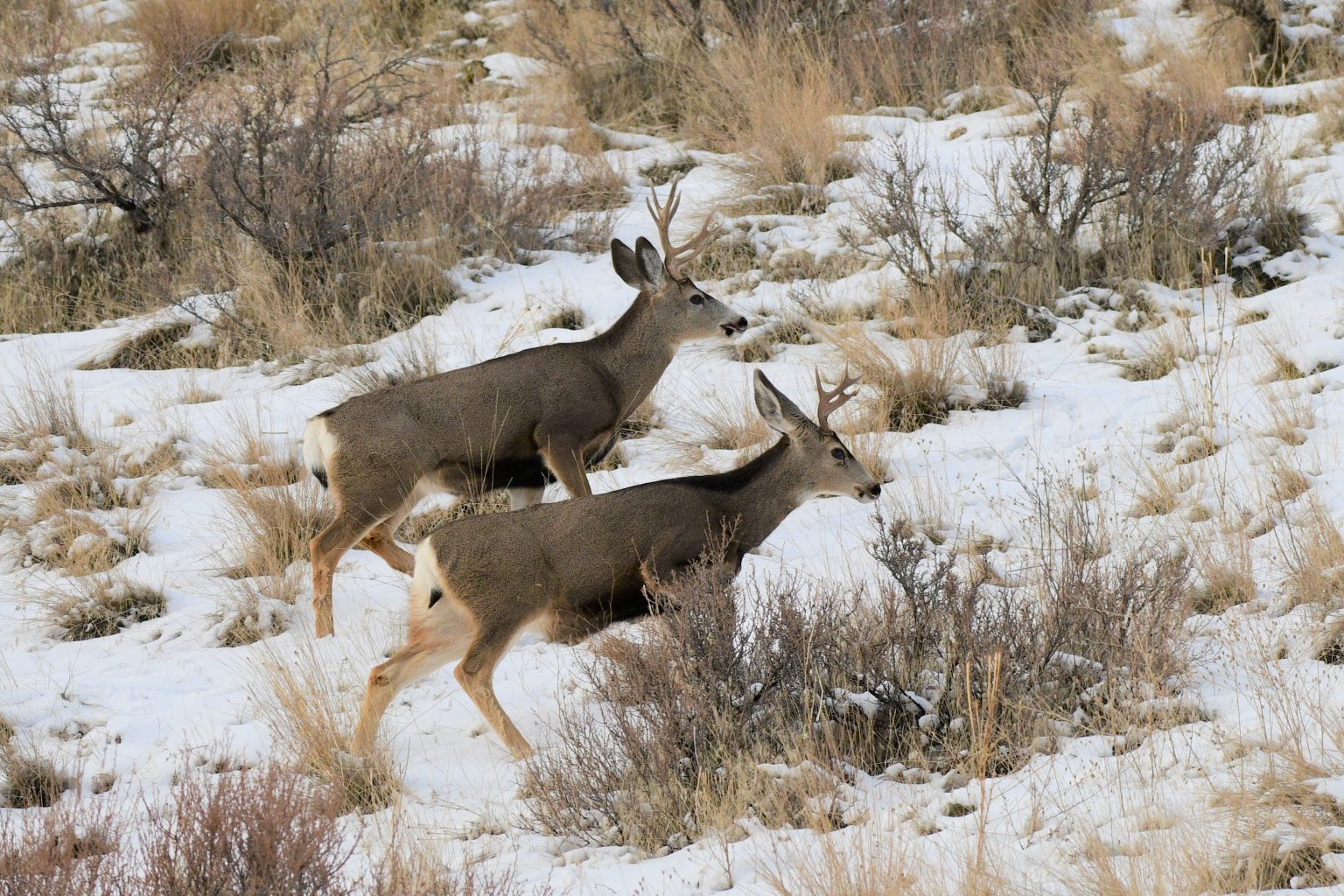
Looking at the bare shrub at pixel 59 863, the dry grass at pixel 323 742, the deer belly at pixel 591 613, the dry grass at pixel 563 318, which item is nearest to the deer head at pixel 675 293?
the dry grass at pixel 563 318

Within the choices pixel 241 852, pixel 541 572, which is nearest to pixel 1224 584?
pixel 541 572

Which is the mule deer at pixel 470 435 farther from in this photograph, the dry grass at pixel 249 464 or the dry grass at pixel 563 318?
the dry grass at pixel 563 318

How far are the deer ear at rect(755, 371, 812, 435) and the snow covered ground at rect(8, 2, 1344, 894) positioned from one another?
66 centimetres

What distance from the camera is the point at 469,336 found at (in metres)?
10.2

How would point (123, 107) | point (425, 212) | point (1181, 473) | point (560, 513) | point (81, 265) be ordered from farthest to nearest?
point (123, 107) → point (81, 265) → point (425, 212) → point (1181, 473) → point (560, 513)

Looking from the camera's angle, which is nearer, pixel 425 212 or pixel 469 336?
pixel 469 336

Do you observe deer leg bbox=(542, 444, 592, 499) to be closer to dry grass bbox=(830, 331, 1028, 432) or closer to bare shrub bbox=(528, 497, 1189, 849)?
bare shrub bbox=(528, 497, 1189, 849)

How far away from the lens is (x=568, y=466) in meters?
7.81

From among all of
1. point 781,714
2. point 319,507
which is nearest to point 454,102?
point 319,507

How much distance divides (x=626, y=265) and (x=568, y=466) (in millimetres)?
1675

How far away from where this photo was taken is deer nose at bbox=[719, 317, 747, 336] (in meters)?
8.70

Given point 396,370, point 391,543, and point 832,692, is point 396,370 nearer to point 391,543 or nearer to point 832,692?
point 391,543

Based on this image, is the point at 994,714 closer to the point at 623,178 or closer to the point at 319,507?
the point at 319,507

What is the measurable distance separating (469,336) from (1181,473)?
478 cm
